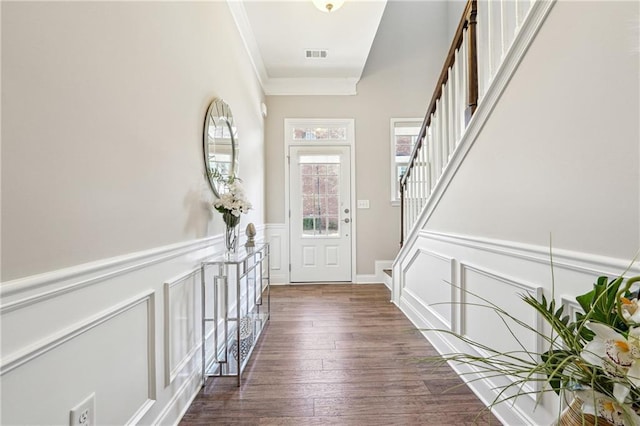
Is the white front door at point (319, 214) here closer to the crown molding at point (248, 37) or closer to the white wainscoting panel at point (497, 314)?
the crown molding at point (248, 37)

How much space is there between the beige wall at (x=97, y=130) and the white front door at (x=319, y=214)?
8.39 ft

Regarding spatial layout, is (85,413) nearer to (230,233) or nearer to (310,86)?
(230,233)

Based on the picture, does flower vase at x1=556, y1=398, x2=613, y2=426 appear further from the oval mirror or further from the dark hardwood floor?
the oval mirror

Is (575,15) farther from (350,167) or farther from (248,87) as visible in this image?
(350,167)

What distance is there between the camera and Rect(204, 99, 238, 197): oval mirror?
2006 mm

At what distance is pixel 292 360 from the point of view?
2.16 meters

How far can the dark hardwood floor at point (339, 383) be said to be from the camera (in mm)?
1592

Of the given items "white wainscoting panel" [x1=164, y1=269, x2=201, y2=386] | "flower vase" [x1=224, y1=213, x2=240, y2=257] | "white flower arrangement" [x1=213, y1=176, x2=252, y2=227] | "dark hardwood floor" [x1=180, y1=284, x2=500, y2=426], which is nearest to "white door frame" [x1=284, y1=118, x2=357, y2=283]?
"dark hardwood floor" [x1=180, y1=284, x2=500, y2=426]

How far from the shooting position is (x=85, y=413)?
0.98 m

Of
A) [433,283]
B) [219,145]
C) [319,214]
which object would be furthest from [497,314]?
[319,214]

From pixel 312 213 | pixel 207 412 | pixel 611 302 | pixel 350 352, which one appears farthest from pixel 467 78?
pixel 312 213

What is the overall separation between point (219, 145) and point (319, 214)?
94.1 inches

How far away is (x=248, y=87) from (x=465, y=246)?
8.62 feet

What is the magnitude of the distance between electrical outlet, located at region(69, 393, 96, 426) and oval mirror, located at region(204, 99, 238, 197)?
1.30 metres
